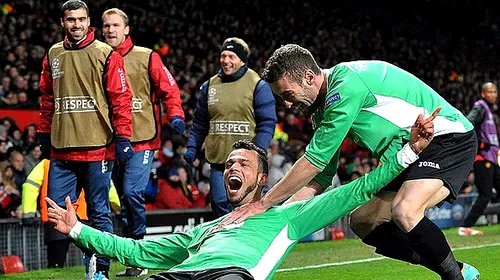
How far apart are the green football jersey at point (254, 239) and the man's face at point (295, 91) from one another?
27.2 inches

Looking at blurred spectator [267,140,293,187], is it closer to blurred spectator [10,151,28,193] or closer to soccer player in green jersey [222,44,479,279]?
blurred spectator [10,151,28,193]

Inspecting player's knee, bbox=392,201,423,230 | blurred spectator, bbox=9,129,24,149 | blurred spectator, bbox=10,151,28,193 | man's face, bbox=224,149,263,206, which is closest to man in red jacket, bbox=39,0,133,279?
man's face, bbox=224,149,263,206

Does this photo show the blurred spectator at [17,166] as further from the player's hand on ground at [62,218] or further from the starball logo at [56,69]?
the player's hand on ground at [62,218]

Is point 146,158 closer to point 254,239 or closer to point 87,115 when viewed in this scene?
point 87,115

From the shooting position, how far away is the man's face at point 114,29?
9250 millimetres

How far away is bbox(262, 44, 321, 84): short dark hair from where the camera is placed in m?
5.79

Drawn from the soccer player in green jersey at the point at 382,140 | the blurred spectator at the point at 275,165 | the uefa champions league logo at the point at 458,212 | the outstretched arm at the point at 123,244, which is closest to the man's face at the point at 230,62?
the soccer player in green jersey at the point at 382,140

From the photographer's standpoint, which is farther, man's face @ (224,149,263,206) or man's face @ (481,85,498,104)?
man's face @ (481,85,498,104)

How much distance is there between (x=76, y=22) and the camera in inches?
314

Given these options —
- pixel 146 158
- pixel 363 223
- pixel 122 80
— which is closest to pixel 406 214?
pixel 363 223

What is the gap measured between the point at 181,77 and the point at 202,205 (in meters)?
7.23

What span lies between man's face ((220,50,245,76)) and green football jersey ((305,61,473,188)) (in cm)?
360

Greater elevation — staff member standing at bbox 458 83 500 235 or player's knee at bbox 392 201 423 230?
player's knee at bbox 392 201 423 230

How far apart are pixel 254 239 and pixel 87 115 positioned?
10.4 feet
